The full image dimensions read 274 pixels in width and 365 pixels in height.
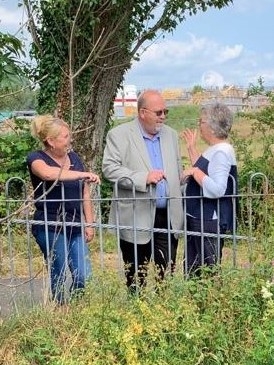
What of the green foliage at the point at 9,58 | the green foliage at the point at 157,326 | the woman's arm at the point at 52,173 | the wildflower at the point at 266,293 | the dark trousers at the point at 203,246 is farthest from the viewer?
the dark trousers at the point at 203,246

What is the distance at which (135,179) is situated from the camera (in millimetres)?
4898

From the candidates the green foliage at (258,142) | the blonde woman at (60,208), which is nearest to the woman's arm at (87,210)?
the blonde woman at (60,208)

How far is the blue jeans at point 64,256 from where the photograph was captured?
15.6 feet

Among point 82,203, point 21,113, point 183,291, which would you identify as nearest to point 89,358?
point 183,291

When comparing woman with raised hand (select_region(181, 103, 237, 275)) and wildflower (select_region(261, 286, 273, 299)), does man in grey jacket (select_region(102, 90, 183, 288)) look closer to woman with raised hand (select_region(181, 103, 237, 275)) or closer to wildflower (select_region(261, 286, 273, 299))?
woman with raised hand (select_region(181, 103, 237, 275))

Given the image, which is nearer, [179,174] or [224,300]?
[224,300]

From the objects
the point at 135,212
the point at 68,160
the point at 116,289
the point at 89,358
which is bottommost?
the point at 89,358

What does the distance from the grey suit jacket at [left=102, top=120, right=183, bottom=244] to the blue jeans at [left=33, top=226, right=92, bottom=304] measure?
318 mm

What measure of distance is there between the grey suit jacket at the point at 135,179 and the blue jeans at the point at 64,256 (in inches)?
12.5

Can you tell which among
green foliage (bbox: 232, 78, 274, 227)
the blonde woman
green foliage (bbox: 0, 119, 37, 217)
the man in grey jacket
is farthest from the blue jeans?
green foliage (bbox: 0, 119, 37, 217)

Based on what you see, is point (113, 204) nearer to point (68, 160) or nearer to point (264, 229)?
point (68, 160)

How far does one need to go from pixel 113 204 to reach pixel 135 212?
17cm

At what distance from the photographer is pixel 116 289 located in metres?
4.30

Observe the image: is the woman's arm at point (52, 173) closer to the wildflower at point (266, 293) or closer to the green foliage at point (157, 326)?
the green foliage at point (157, 326)
